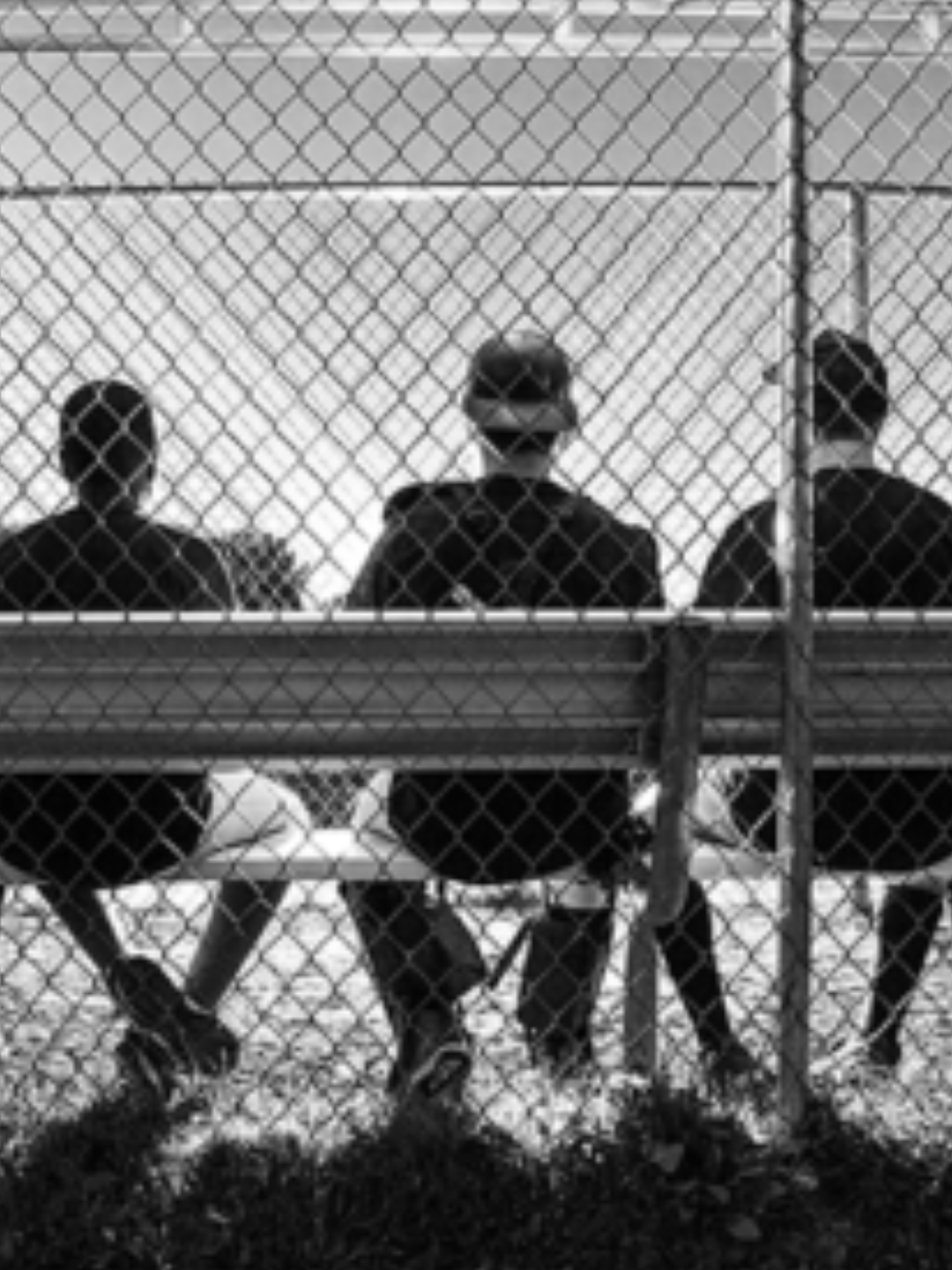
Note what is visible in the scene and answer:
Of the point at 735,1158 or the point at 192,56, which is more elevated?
the point at 192,56

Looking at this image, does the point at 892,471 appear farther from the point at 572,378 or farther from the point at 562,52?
the point at 562,52

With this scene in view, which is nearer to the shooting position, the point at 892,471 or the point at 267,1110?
the point at 267,1110

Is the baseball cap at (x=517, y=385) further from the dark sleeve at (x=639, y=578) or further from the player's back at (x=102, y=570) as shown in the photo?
the player's back at (x=102, y=570)

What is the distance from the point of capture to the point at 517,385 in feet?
14.3

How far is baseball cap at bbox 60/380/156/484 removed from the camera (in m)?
4.44

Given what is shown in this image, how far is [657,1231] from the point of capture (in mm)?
3854

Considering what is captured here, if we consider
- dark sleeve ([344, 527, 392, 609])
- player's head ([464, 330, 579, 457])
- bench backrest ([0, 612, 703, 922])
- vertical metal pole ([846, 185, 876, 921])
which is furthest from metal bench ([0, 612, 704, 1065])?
vertical metal pole ([846, 185, 876, 921])

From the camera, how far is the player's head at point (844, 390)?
4.47 meters

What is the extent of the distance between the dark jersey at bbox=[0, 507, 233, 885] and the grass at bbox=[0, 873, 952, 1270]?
247 millimetres

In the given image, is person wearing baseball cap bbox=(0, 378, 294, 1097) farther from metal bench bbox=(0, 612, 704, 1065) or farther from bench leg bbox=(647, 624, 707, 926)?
bench leg bbox=(647, 624, 707, 926)

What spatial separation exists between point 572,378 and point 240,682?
956mm

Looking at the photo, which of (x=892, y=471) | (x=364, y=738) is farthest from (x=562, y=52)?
(x=364, y=738)

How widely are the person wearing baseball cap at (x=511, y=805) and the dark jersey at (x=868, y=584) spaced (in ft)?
0.59

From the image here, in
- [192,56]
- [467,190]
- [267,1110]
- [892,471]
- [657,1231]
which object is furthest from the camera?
[467,190]
